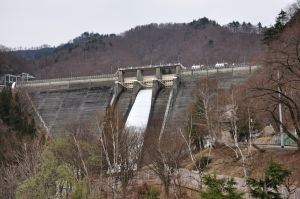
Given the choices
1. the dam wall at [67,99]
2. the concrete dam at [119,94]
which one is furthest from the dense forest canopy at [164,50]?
the concrete dam at [119,94]

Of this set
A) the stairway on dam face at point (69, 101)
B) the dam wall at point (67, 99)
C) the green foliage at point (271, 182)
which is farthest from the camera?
the dam wall at point (67, 99)

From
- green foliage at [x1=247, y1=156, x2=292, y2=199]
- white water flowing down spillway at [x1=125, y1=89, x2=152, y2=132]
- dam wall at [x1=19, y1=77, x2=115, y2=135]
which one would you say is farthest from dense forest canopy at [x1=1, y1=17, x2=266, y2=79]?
green foliage at [x1=247, y1=156, x2=292, y2=199]

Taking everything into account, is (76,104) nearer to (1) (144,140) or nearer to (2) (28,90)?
(2) (28,90)

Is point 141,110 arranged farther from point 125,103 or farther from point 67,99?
point 67,99

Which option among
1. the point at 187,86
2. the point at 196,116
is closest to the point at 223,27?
the point at 187,86

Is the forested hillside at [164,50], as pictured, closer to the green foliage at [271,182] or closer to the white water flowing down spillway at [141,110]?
the white water flowing down spillway at [141,110]

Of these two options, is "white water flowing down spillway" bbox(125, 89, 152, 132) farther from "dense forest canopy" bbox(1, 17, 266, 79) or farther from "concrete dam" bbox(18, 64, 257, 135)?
"dense forest canopy" bbox(1, 17, 266, 79)

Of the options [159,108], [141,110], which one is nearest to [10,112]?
[141,110]

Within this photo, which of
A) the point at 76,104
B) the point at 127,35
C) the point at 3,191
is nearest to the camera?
the point at 3,191
